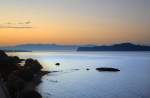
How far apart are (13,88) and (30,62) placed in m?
48.7

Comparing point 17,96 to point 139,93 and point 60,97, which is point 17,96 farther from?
point 139,93

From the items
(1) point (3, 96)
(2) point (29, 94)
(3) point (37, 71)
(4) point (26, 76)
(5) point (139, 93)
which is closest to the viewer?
(1) point (3, 96)

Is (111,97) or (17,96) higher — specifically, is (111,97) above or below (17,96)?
below

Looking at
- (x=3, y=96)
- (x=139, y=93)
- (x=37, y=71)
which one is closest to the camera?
(x=3, y=96)

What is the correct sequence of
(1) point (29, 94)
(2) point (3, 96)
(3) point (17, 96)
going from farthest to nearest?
(1) point (29, 94) < (3) point (17, 96) < (2) point (3, 96)

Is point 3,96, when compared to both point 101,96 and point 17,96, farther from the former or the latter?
point 101,96

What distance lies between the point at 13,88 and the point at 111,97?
1897 centimetres

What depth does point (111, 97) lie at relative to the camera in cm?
4816

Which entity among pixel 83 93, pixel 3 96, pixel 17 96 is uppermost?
pixel 3 96

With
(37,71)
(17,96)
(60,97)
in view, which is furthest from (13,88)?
(37,71)

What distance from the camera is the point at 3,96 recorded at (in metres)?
15.1

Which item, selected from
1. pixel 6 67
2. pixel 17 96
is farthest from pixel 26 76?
pixel 17 96

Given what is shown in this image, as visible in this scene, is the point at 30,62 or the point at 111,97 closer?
the point at 111,97

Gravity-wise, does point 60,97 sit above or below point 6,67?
below
